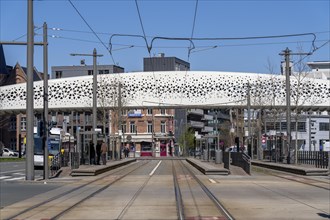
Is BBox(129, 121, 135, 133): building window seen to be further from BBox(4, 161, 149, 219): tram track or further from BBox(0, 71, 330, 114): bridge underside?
BBox(4, 161, 149, 219): tram track

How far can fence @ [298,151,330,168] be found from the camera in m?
40.0

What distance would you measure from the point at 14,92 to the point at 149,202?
293 feet

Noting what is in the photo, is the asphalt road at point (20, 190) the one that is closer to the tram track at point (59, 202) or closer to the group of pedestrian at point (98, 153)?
the tram track at point (59, 202)

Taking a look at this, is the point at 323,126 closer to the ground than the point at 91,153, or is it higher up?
higher up

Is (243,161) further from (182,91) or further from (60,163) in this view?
(182,91)

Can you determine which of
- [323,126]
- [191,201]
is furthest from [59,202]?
[323,126]

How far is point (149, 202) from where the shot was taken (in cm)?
1788

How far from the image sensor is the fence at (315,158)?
39972mm

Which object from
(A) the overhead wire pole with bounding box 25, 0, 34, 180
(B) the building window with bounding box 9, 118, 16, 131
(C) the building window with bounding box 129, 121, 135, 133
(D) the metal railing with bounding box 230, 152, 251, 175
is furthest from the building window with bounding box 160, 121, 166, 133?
(A) the overhead wire pole with bounding box 25, 0, 34, 180

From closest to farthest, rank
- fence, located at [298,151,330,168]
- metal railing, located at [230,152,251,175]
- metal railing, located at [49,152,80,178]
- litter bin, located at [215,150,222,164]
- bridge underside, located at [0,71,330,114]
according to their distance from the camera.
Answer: metal railing, located at [230,152,251,175] < metal railing, located at [49,152,80,178] < fence, located at [298,151,330,168] < litter bin, located at [215,150,222,164] < bridge underside, located at [0,71,330,114]

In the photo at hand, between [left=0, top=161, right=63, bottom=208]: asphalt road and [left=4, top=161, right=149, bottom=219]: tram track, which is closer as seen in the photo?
[left=4, top=161, right=149, bottom=219]: tram track

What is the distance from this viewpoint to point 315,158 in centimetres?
4350

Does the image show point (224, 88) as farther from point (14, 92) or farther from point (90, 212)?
point (90, 212)

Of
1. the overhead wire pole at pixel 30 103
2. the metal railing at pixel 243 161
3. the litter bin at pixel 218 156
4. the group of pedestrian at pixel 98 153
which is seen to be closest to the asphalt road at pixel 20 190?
the overhead wire pole at pixel 30 103
